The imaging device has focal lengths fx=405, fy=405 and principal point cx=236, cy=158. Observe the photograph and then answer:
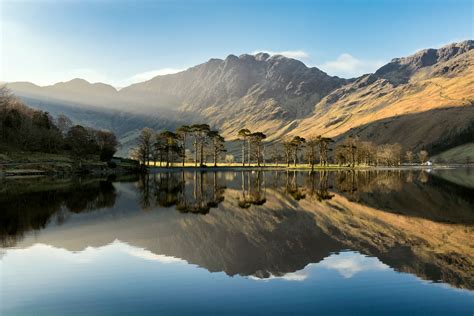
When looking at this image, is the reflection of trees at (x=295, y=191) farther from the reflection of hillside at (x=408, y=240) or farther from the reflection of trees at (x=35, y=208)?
the reflection of trees at (x=35, y=208)

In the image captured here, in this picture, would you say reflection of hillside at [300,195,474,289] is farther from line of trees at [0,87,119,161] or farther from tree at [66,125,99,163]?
line of trees at [0,87,119,161]

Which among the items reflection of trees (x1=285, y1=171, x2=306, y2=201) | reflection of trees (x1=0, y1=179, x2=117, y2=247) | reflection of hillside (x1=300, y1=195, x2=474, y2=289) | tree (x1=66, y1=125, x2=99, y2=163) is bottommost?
reflection of trees (x1=285, y1=171, x2=306, y2=201)

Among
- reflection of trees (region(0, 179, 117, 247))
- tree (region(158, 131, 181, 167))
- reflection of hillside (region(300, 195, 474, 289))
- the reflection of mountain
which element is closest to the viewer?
reflection of hillside (region(300, 195, 474, 289))

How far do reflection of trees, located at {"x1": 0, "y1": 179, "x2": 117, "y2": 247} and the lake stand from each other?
0.21m

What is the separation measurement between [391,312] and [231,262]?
982 centimetres

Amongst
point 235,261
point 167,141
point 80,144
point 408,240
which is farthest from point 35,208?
point 167,141

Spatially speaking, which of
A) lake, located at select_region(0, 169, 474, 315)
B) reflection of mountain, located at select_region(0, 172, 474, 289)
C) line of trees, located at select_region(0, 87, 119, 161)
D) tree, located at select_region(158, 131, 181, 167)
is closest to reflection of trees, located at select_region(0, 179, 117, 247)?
lake, located at select_region(0, 169, 474, 315)

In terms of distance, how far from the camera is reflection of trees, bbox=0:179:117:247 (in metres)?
32.0

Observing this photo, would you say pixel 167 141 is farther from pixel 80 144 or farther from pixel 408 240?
pixel 408 240

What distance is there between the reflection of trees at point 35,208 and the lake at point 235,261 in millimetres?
206

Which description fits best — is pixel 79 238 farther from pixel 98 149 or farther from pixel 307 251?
pixel 98 149

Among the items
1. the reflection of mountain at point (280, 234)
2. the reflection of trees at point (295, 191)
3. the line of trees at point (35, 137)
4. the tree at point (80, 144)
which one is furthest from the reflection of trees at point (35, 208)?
the tree at point (80, 144)

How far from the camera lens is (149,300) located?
16.7 metres

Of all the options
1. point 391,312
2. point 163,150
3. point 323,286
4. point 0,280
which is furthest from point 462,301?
point 163,150
